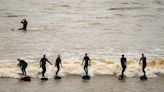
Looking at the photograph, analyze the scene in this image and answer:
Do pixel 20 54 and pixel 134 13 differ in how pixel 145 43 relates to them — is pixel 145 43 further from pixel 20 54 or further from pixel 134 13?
pixel 134 13

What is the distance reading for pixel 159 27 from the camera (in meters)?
47.0

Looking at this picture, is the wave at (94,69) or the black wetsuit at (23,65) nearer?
the black wetsuit at (23,65)

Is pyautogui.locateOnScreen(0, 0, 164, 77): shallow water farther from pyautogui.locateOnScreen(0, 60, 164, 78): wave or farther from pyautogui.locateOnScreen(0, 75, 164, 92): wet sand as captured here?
pyautogui.locateOnScreen(0, 75, 164, 92): wet sand

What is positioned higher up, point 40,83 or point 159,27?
point 159,27

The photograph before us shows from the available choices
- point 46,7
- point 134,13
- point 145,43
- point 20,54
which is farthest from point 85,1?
point 20,54

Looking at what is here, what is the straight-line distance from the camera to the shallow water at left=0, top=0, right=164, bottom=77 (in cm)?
3189

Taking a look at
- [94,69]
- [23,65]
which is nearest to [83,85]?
[23,65]

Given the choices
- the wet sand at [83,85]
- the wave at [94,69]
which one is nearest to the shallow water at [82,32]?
the wave at [94,69]

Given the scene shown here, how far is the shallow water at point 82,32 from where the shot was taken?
3189cm

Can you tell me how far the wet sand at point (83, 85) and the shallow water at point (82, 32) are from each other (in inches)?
82.8

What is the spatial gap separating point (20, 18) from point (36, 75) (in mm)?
31407

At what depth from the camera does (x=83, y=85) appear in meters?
21.8

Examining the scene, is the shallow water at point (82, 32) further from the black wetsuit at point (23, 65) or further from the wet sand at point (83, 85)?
the wet sand at point (83, 85)

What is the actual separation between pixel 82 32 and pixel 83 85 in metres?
22.4
